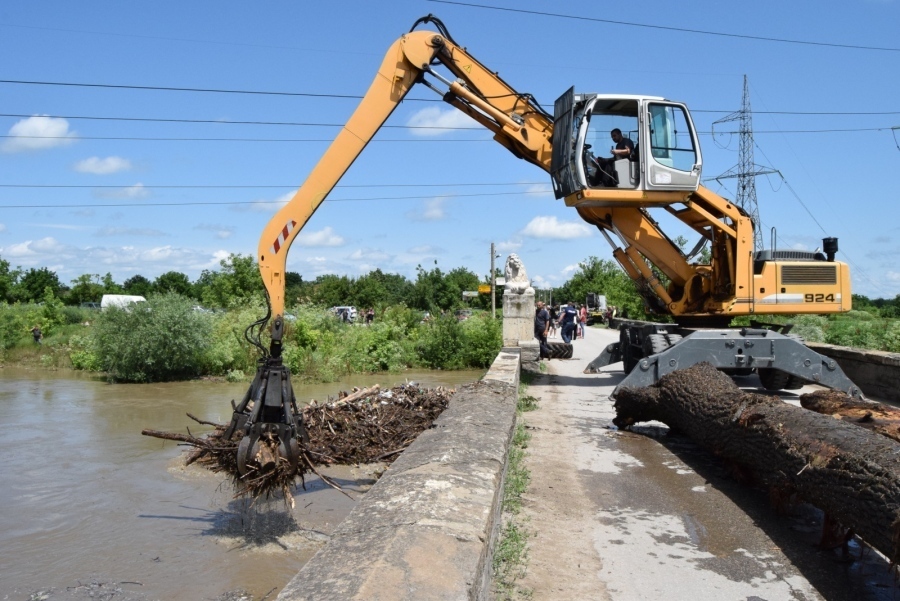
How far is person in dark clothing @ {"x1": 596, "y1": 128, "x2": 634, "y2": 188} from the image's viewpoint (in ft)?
38.8

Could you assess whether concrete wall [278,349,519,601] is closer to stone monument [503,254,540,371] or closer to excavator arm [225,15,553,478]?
excavator arm [225,15,553,478]

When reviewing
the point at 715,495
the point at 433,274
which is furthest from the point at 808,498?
the point at 433,274

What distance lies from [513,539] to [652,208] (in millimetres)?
8583

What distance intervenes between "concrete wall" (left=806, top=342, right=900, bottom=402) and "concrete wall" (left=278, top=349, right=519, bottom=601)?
9.45 metres

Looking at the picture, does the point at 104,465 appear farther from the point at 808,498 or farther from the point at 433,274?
the point at 433,274

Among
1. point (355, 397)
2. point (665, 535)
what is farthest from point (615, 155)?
point (665, 535)

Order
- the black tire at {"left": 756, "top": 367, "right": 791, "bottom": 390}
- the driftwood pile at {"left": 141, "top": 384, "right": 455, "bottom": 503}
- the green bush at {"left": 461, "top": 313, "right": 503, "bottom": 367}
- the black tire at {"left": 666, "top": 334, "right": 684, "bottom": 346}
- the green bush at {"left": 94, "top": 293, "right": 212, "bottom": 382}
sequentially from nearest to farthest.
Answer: the driftwood pile at {"left": 141, "top": 384, "right": 455, "bottom": 503}, the black tire at {"left": 666, "top": 334, "right": 684, "bottom": 346}, the black tire at {"left": 756, "top": 367, "right": 791, "bottom": 390}, the green bush at {"left": 94, "top": 293, "right": 212, "bottom": 382}, the green bush at {"left": 461, "top": 313, "right": 503, "bottom": 367}

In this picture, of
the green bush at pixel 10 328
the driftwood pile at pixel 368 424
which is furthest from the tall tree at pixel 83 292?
the driftwood pile at pixel 368 424

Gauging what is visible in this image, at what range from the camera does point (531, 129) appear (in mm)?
12664

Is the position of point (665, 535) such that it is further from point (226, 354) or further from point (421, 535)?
point (226, 354)

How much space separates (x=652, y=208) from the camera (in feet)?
41.5

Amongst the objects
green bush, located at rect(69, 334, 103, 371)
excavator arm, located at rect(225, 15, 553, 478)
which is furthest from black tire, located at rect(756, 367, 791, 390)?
green bush, located at rect(69, 334, 103, 371)

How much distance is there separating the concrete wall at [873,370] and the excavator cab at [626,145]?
14.7 ft

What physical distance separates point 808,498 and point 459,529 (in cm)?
325
